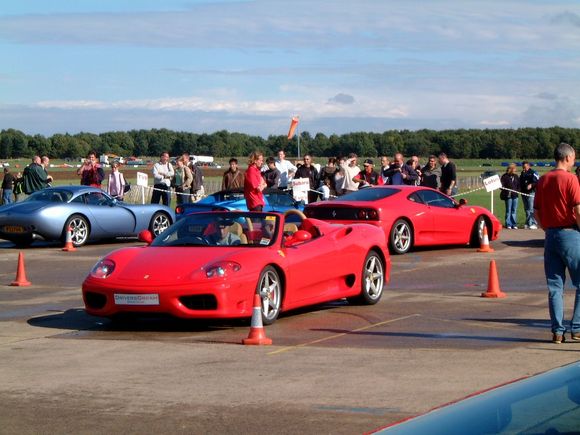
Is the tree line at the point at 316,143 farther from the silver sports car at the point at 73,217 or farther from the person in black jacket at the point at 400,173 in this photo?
the silver sports car at the point at 73,217

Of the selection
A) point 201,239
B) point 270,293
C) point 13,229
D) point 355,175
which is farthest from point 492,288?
point 355,175

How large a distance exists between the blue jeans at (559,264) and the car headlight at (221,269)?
10.5 ft

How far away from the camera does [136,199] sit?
48.0 meters

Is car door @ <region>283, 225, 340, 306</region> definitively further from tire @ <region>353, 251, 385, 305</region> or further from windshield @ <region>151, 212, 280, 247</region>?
tire @ <region>353, 251, 385, 305</region>

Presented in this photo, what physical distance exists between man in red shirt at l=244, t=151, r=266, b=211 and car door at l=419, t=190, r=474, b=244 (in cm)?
343

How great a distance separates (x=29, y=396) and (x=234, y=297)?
344 cm

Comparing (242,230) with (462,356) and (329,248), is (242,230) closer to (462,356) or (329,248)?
(329,248)

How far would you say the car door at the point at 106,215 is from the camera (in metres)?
23.3

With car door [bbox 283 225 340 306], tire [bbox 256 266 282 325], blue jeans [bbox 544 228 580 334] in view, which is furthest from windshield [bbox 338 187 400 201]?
blue jeans [bbox 544 228 580 334]

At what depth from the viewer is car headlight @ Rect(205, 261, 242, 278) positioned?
1127 centimetres

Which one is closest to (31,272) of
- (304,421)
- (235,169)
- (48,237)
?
(48,237)

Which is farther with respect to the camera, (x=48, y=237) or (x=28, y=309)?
(x=48, y=237)

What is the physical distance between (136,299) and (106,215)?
12589 millimetres

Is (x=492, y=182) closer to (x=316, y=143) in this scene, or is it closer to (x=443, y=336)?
(x=443, y=336)
